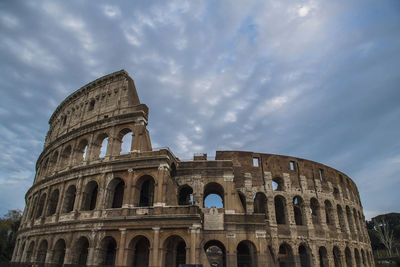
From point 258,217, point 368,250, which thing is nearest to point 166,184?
point 258,217

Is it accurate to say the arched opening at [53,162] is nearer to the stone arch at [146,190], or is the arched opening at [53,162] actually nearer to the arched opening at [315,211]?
the stone arch at [146,190]

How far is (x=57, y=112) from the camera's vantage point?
1125 inches

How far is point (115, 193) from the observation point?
1928 centimetres

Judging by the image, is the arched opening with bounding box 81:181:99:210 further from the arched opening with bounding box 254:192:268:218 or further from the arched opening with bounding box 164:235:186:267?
the arched opening with bounding box 254:192:268:218

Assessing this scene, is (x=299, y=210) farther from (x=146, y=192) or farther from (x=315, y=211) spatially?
(x=146, y=192)

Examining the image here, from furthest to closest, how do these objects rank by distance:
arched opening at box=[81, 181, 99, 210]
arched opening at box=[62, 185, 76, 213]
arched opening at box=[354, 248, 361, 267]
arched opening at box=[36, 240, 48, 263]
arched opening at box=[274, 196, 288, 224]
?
arched opening at box=[354, 248, 361, 267], arched opening at box=[274, 196, 288, 224], arched opening at box=[62, 185, 76, 213], arched opening at box=[36, 240, 48, 263], arched opening at box=[81, 181, 99, 210]

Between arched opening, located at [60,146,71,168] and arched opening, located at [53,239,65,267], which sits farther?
arched opening, located at [60,146,71,168]

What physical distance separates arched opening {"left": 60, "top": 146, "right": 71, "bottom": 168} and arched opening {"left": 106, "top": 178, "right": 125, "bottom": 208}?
6.93 meters

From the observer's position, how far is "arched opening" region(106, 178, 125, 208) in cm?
1817

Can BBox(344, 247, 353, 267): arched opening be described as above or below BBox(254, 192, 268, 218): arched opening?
below

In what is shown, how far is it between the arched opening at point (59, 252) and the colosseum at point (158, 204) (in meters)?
0.07

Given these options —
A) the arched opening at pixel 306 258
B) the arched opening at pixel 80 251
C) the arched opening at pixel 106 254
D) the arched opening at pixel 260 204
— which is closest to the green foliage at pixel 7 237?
the arched opening at pixel 80 251

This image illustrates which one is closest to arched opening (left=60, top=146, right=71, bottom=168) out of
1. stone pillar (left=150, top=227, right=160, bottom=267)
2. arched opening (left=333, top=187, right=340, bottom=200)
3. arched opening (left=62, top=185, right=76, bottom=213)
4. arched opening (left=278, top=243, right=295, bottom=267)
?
arched opening (left=62, top=185, right=76, bottom=213)

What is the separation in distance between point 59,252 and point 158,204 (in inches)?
375
